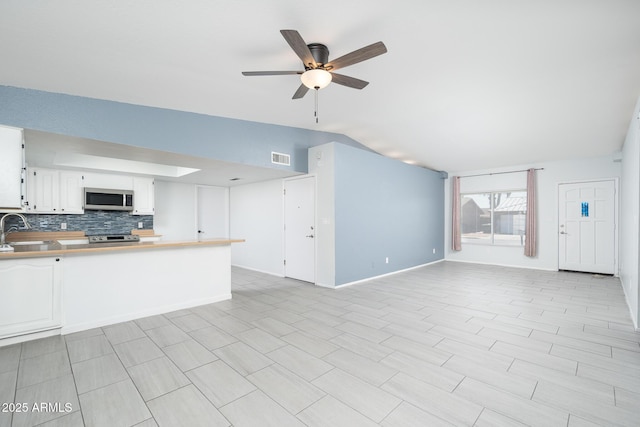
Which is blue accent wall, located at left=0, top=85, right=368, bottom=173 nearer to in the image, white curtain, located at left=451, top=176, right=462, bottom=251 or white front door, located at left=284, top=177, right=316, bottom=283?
white front door, located at left=284, top=177, right=316, bottom=283

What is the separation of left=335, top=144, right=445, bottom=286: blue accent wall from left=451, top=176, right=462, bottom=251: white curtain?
50 centimetres

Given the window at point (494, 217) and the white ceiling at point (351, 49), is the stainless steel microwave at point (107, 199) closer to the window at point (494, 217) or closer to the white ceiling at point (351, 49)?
the white ceiling at point (351, 49)

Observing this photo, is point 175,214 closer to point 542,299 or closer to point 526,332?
point 526,332

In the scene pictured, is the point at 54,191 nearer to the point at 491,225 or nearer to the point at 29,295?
the point at 29,295

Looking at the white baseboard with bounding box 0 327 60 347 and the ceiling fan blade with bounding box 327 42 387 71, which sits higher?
the ceiling fan blade with bounding box 327 42 387 71

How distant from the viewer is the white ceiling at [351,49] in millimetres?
2211

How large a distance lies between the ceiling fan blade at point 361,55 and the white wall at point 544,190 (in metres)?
6.50

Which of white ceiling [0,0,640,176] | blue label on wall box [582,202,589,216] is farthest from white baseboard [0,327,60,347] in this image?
blue label on wall box [582,202,589,216]

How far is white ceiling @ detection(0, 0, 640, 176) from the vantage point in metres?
2.21

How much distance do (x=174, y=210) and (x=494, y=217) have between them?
323 inches

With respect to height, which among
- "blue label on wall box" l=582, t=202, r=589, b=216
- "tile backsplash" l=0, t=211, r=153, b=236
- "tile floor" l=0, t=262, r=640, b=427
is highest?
"blue label on wall box" l=582, t=202, r=589, b=216

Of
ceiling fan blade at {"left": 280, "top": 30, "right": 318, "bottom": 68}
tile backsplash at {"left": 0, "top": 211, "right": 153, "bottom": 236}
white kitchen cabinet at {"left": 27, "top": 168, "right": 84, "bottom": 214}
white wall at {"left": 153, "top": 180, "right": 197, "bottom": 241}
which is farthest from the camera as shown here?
white wall at {"left": 153, "top": 180, "right": 197, "bottom": 241}

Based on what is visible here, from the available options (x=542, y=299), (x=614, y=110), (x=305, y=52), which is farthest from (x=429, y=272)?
(x=305, y=52)

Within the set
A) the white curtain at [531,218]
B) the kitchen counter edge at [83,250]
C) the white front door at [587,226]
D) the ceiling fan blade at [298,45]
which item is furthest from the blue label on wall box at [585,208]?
the kitchen counter edge at [83,250]
